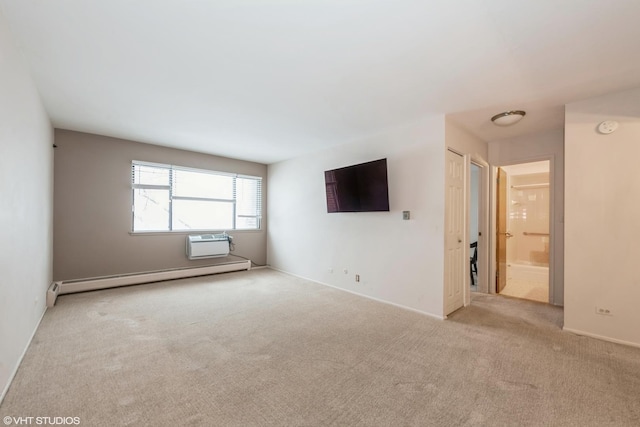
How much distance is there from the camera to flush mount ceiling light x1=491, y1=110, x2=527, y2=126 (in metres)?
3.10

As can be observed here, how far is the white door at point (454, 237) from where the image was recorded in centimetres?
335

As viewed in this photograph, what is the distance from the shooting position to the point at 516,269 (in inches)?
236

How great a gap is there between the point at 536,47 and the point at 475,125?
1.72m

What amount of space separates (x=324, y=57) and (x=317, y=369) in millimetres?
2486

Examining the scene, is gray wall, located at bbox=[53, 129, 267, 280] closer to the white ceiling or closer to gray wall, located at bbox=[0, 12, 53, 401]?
the white ceiling

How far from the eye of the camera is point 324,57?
2143mm

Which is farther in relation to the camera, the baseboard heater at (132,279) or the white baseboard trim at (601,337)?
the baseboard heater at (132,279)

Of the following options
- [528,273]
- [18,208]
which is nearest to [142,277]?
[18,208]

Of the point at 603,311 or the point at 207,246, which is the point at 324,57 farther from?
the point at 207,246

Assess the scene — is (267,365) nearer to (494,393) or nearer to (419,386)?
(419,386)

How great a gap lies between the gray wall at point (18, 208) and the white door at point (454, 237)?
13.0 feet

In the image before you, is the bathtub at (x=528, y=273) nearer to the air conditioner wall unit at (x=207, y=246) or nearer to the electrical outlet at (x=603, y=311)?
the electrical outlet at (x=603, y=311)

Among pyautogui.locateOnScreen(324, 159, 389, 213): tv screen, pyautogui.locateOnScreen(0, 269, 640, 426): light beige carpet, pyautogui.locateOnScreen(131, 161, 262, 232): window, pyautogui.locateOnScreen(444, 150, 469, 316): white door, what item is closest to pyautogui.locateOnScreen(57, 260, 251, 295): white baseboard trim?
pyautogui.locateOnScreen(0, 269, 640, 426): light beige carpet

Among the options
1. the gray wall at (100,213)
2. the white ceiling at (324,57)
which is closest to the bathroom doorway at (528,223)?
the white ceiling at (324,57)
